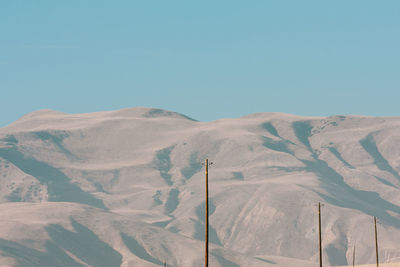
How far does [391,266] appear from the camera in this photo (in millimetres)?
134625
